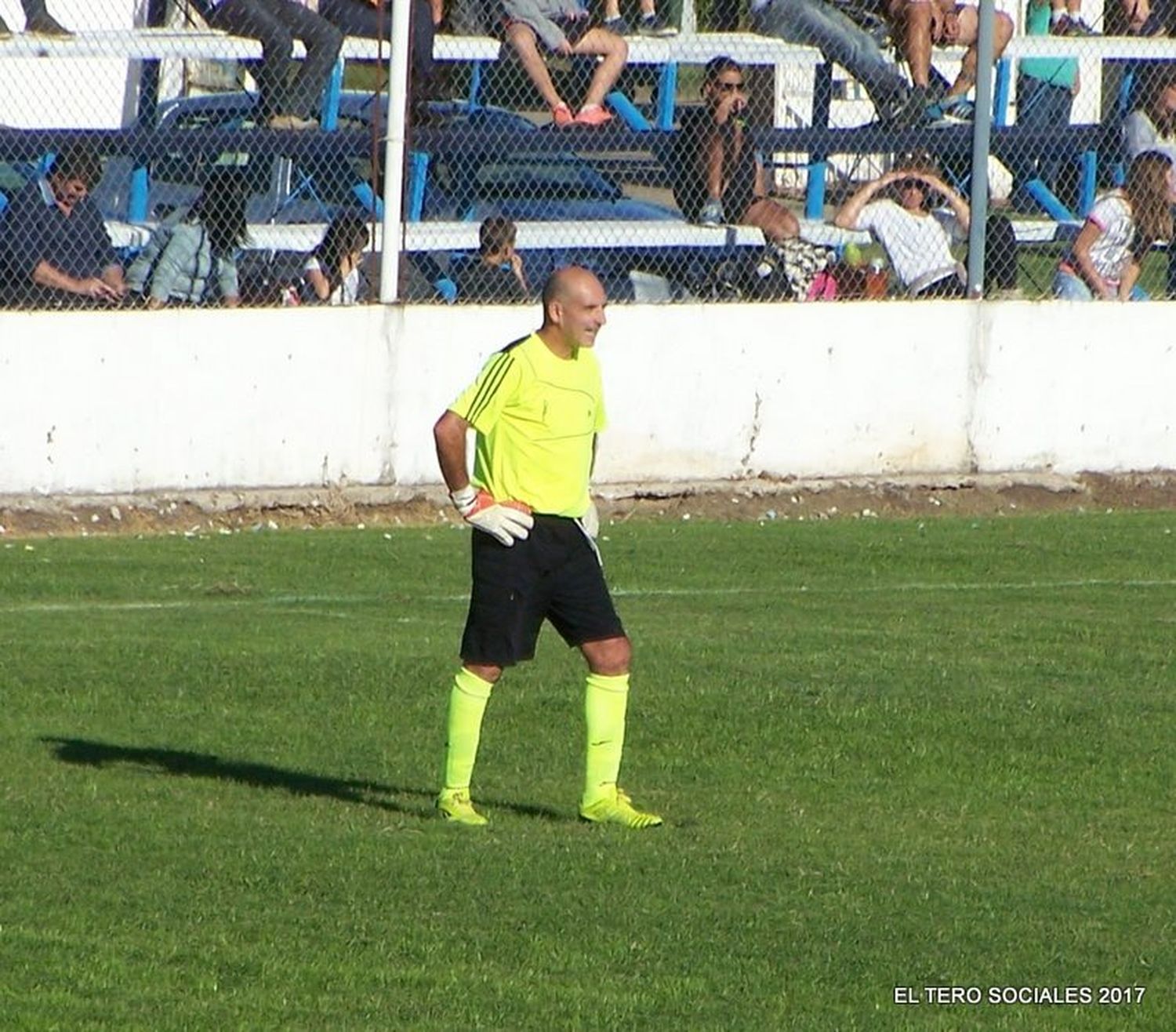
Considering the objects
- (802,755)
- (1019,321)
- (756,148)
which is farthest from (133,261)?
(802,755)

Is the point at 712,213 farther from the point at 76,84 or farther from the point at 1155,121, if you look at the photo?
the point at 76,84

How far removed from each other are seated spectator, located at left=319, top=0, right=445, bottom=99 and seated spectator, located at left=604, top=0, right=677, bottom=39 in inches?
56.3

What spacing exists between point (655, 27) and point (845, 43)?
4.68ft

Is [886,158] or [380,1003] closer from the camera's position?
[380,1003]

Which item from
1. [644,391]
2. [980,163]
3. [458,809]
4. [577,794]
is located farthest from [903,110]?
[458,809]

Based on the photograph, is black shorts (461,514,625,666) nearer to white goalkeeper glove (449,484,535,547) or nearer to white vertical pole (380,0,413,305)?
white goalkeeper glove (449,484,535,547)

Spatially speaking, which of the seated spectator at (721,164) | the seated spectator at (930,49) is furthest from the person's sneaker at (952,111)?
the seated spectator at (721,164)

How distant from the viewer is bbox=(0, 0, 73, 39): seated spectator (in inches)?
607

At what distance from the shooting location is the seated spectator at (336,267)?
15477mm

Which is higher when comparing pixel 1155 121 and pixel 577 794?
pixel 1155 121

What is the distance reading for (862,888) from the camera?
6910mm

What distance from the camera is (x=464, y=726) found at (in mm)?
7746

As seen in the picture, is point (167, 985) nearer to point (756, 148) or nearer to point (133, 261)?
point (133, 261)

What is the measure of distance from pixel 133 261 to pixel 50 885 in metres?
8.87
